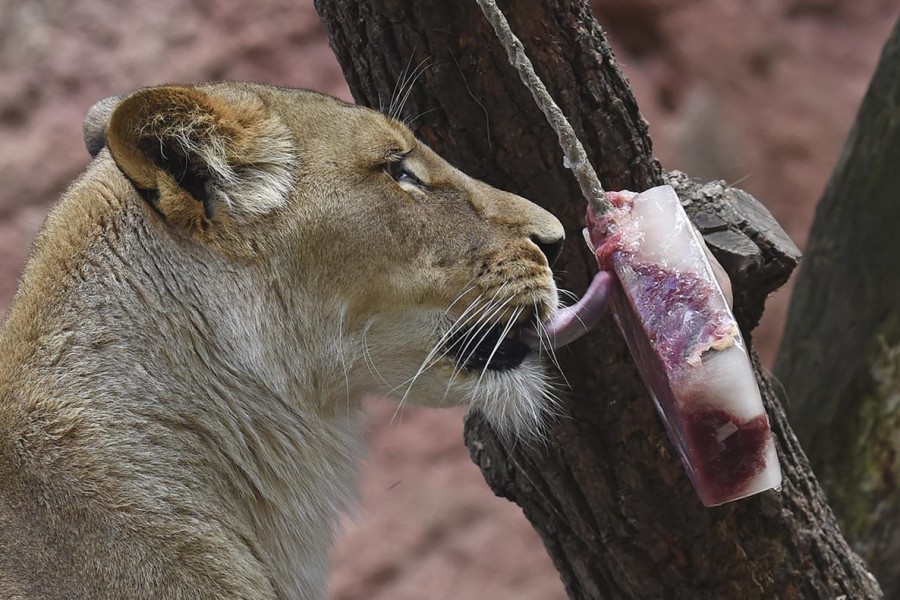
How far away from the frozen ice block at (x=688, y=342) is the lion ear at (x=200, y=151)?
2.29ft

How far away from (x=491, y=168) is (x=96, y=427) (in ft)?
3.62

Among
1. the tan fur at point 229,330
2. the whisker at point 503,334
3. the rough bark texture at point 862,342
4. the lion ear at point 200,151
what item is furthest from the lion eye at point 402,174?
the rough bark texture at point 862,342

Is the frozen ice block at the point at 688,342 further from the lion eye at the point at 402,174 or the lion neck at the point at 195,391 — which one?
the lion neck at the point at 195,391

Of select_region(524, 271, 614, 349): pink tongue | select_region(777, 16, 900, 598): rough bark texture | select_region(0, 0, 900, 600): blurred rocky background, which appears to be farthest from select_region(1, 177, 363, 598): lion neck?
select_region(0, 0, 900, 600): blurred rocky background

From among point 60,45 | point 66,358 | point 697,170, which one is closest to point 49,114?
point 60,45

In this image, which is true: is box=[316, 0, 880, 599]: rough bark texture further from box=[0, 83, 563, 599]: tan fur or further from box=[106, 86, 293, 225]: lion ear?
box=[106, 86, 293, 225]: lion ear

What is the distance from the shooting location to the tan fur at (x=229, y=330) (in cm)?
211

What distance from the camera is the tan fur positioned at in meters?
2.11

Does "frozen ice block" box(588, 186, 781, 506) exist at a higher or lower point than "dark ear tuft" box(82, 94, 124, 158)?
lower

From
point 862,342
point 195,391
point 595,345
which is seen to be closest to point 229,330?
point 195,391

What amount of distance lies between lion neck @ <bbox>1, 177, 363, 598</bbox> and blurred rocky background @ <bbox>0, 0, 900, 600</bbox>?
3.17 meters

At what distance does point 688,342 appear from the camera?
2111mm

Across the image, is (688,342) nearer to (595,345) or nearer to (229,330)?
(595,345)

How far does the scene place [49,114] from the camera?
618cm
